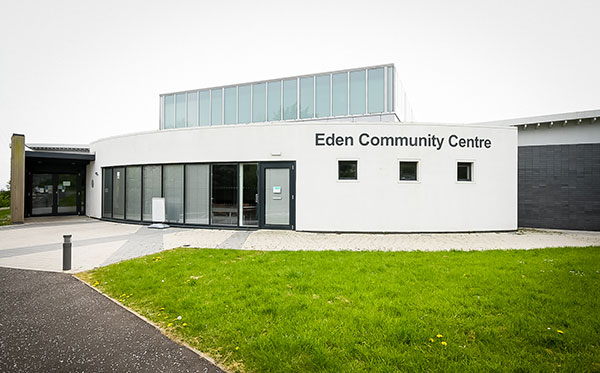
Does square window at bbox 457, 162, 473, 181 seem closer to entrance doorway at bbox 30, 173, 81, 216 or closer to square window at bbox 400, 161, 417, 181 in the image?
square window at bbox 400, 161, 417, 181

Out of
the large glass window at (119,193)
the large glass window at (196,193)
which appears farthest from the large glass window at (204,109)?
the large glass window at (196,193)

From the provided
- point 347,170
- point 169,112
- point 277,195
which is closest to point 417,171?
point 347,170

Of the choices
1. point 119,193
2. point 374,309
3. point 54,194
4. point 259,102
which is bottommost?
point 374,309

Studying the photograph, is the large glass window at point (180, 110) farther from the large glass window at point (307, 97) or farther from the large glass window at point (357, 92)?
the large glass window at point (357, 92)

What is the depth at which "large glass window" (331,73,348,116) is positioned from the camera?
60.4ft

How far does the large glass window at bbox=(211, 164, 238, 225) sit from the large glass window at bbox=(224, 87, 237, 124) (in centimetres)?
971

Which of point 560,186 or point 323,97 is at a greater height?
point 323,97

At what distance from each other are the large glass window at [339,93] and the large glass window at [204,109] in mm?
10164

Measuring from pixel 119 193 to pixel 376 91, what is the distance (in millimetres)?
15624

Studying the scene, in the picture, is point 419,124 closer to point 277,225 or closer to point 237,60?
point 277,225

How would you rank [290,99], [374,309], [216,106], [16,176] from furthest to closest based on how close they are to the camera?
[216,106] → [290,99] → [16,176] → [374,309]

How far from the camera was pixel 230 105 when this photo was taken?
2186cm

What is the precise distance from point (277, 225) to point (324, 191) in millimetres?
2414

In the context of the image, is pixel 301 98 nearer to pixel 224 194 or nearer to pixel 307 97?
pixel 307 97
